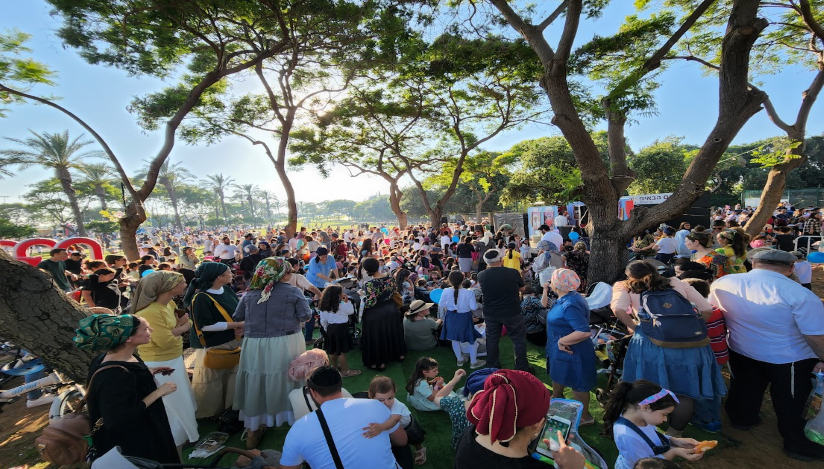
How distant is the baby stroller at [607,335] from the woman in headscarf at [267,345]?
2.82m

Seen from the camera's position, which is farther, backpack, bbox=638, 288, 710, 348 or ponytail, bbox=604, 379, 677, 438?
backpack, bbox=638, 288, 710, 348

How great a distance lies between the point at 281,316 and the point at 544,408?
8.00ft

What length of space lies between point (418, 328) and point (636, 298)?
2997 millimetres

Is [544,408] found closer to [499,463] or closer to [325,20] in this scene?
[499,463]

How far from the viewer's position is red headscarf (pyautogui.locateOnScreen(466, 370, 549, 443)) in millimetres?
1339

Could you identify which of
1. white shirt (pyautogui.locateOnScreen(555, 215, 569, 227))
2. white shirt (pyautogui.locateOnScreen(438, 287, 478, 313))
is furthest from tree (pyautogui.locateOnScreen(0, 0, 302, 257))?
white shirt (pyautogui.locateOnScreen(555, 215, 569, 227))

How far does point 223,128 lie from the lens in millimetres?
14672

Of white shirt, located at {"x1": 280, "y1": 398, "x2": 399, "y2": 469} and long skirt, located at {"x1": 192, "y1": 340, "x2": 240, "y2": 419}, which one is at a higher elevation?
white shirt, located at {"x1": 280, "y1": 398, "x2": 399, "y2": 469}

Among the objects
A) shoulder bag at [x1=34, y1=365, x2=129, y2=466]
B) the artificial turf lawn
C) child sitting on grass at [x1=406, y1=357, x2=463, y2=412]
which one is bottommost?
the artificial turf lawn

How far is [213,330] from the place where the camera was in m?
3.19

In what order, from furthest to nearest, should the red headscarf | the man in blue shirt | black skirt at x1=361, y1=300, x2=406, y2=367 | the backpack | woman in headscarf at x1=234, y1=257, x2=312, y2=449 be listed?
the man in blue shirt → black skirt at x1=361, y1=300, x2=406, y2=367 → woman in headscarf at x1=234, y1=257, x2=312, y2=449 → the backpack → the red headscarf

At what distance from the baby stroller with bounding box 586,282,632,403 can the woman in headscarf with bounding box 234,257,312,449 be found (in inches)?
111

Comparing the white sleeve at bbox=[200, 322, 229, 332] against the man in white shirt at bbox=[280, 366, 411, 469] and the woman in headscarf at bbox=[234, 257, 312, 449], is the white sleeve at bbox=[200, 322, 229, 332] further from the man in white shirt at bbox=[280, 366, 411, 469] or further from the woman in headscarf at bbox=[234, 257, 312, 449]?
the man in white shirt at bbox=[280, 366, 411, 469]

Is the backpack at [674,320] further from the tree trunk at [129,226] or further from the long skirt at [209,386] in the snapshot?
the tree trunk at [129,226]
